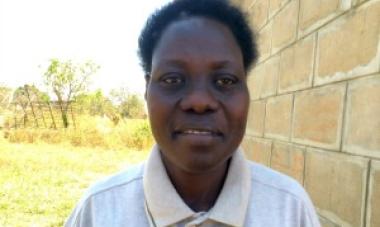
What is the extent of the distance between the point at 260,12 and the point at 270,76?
614 millimetres

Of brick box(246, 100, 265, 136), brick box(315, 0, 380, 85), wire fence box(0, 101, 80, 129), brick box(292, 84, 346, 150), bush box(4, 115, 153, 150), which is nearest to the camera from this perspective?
brick box(315, 0, 380, 85)

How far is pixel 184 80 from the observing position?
3.26 feet

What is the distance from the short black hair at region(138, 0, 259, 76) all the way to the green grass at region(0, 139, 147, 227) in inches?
170

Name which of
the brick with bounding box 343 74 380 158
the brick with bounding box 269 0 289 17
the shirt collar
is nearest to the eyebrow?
the shirt collar

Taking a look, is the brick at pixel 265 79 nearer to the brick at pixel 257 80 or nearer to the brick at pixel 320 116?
the brick at pixel 257 80

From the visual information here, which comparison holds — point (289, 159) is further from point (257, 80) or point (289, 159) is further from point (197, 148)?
point (197, 148)

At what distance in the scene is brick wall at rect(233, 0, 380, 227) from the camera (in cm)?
118

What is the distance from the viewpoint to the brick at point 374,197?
3.68 feet

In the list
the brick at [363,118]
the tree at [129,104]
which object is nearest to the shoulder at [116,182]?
the brick at [363,118]

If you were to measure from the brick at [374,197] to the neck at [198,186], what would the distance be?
414mm

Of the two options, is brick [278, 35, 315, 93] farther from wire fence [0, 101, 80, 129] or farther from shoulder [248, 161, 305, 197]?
wire fence [0, 101, 80, 129]

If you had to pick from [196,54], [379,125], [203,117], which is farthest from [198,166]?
[379,125]

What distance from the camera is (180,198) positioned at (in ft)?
3.48

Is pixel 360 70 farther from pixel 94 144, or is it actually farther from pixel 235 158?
pixel 94 144
